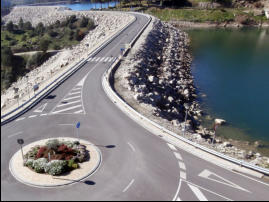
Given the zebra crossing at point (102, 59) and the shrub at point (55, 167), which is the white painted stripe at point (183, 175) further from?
the zebra crossing at point (102, 59)

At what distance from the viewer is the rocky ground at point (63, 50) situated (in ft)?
109

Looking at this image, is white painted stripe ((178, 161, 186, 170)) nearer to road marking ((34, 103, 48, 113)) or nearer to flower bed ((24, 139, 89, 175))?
flower bed ((24, 139, 89, 175))

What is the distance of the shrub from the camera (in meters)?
20.2

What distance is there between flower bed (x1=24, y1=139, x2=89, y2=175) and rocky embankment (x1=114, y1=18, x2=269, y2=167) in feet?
35.3

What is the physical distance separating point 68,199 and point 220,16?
122 meters

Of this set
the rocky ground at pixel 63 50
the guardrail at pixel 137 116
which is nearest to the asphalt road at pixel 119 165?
the guardrail at pixel 137 116

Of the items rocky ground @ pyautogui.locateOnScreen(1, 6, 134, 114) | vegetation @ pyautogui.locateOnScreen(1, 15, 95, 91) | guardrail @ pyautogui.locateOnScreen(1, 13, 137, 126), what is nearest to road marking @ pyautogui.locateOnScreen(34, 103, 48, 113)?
guardrail @ pyautogui.locateOnScreen(1, 13, 137, 126)

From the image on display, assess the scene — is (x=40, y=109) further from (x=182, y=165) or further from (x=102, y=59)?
(x=102, y=59)

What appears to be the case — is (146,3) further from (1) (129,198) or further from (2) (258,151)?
(1) (129,198)

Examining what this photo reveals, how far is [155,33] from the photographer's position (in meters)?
78.2

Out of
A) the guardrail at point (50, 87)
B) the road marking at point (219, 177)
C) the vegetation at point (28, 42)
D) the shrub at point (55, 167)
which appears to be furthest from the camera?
the guardrail at point (50, 87)

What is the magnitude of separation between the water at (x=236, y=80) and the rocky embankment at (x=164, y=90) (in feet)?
9.44

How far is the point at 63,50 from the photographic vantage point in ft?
227

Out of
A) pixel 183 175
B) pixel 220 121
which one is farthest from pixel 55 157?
pixel 220 121
